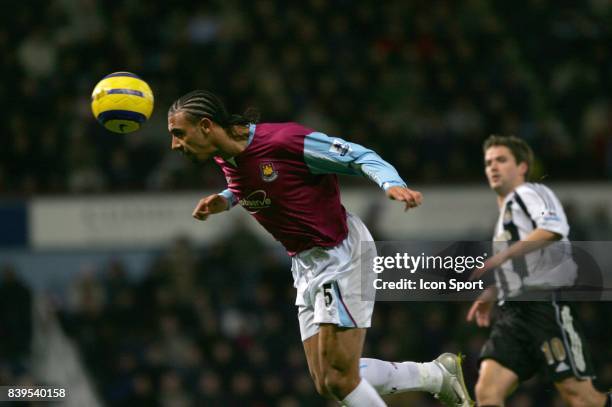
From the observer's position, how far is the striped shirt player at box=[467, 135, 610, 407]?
584 centimetres

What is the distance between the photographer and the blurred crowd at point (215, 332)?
10031mm

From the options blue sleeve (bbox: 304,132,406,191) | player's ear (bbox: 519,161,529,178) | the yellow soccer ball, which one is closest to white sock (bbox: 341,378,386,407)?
blue sleeve (bbox: 304,132,406,191)

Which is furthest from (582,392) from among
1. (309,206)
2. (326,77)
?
(326,77)

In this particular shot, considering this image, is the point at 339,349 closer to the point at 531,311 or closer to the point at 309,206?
the point at 309,206

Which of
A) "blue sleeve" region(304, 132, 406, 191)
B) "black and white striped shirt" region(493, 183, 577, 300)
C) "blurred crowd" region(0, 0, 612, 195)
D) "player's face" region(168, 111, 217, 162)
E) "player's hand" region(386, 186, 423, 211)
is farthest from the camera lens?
"blurred crowd" region(0, 0, 612, 195)

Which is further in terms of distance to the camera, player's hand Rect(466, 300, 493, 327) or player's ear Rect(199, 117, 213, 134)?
player's hand Rect(466, 300, 493, 327)

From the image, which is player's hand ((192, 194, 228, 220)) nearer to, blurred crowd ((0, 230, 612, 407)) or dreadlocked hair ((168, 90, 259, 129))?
dreadlocked hair ((168, 90, 259, 129))

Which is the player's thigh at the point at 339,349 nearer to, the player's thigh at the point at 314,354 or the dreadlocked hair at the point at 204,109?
the player's thigh at the point at 314,354

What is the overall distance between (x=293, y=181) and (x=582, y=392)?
75.0 inches

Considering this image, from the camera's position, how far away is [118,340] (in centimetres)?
1099

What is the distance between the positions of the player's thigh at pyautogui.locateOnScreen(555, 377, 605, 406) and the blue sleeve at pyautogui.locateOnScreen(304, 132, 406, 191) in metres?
1.51

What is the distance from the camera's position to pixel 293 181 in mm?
5867

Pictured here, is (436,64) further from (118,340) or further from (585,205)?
(118,340)

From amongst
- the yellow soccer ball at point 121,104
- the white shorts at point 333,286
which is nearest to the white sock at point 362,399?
the white shorts at point 333,286
